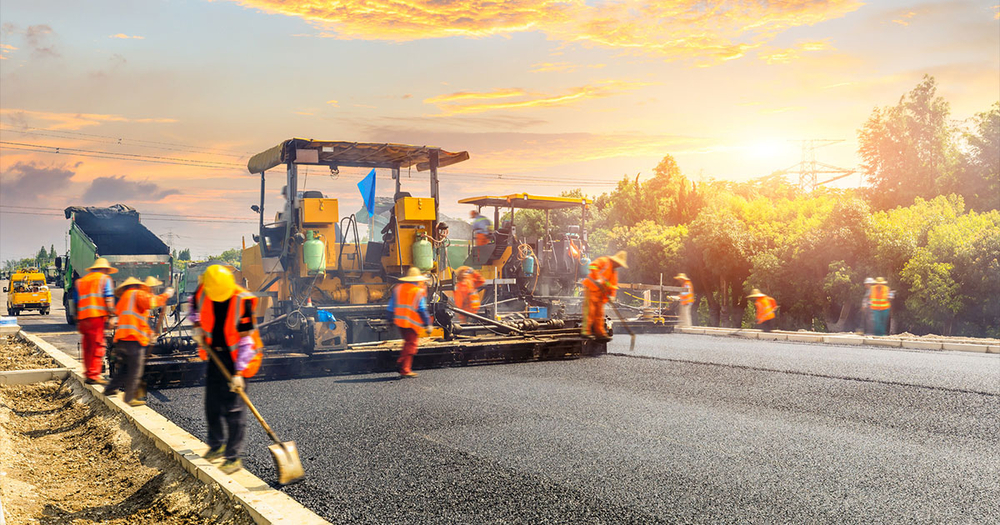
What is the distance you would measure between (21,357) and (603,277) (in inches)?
413

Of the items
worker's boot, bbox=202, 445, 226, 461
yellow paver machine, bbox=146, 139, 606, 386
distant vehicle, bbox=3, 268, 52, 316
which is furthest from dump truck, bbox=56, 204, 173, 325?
worker's boot, bbox=202, 445, 226, 461

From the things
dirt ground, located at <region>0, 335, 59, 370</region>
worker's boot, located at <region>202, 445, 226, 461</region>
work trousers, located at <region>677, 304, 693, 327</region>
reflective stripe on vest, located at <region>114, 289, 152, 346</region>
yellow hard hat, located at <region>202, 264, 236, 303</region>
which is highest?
yellow hard hat, located at <region>202, 264, 236, 303</region>

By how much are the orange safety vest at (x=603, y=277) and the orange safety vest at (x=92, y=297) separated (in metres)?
5.30

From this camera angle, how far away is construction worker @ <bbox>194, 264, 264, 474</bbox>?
5098mm

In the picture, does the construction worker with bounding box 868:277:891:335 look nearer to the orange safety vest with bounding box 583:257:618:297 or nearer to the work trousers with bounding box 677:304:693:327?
the work trousers with bounding box 677:304:693:327

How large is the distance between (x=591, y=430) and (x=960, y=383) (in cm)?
A: 549

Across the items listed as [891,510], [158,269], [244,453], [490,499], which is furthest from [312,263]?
[158,269]

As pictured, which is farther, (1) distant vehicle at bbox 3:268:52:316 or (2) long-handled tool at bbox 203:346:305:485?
(1) distant vehicle at bbox 3:268:52:316

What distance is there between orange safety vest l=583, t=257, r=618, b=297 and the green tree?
3572 cm

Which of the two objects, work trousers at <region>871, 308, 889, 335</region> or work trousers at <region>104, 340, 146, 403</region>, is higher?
work trousers at <region>104, 340, 146, 403</region>

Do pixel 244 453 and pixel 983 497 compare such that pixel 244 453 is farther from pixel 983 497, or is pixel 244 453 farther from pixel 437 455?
pixel 983 497

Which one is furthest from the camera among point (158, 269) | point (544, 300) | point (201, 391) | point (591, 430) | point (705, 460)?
point (158, 269)

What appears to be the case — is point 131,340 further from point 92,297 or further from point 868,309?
point 868,309

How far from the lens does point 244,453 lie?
6055 mm
